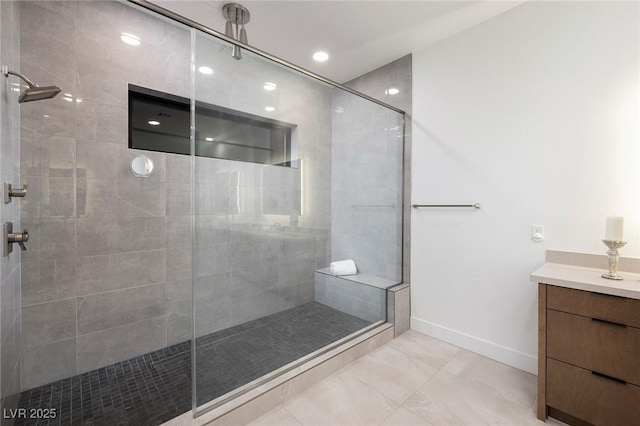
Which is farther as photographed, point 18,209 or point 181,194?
point 181,194

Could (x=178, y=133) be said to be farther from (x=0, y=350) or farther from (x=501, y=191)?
(x=501, y=191)

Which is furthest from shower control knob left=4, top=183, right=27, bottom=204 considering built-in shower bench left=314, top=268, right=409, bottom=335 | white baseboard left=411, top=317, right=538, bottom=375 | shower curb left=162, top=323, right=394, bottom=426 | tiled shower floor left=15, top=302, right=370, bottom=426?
white baseboard left=411, top=317, right=538, bottom=375

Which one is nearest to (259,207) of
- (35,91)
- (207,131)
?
(207,131)

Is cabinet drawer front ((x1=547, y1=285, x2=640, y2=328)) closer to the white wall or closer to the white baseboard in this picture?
the white wall

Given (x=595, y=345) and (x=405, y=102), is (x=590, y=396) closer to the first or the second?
(x=595, y=345)

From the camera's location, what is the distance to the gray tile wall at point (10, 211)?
121 centimetres

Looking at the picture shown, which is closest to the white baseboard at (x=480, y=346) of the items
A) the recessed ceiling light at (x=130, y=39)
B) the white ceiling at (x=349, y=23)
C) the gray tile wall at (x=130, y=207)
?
the gray tile wall at (x=130, y=207)

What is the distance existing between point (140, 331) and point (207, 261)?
90 cm

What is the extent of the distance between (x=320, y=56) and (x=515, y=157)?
1.82 m

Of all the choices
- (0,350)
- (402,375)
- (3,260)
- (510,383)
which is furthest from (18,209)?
(510,383)

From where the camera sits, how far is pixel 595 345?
1.34 m

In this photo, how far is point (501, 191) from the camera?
6.67ft

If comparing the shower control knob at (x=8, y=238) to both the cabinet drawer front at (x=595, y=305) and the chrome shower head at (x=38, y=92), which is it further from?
the cabinet drawer front at (x=595, y=305)

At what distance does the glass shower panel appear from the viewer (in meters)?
1.68
